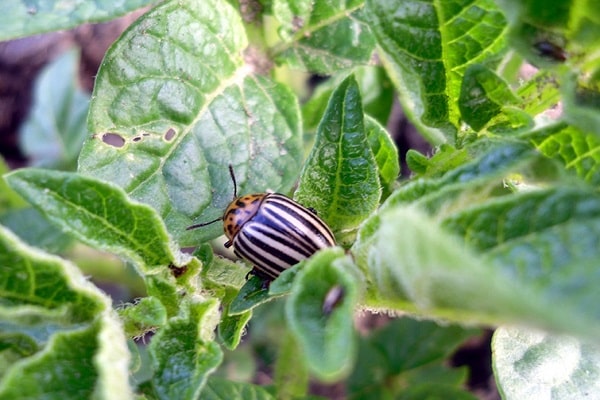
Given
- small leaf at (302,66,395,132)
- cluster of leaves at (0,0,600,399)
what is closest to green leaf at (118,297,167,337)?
cluster of leaves at (0,0,600,399)

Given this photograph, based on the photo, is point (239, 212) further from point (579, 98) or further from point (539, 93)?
point (579, 98)

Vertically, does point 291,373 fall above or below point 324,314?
below

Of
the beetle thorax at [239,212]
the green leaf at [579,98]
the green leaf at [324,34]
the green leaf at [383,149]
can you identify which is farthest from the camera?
the green leaf at [324,34]

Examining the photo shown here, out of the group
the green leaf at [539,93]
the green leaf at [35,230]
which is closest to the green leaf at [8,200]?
the green leaf at [35,230]

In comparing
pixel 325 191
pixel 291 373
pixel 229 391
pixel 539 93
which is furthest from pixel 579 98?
pixel 291 373

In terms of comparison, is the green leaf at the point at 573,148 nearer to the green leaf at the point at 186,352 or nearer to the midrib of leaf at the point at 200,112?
the green leaf at the point at 186,352

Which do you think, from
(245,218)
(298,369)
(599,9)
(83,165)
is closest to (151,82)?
(83,165)

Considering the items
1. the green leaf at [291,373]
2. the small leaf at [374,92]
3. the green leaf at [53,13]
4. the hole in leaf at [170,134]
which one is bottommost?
the green leaf at [291,373]
